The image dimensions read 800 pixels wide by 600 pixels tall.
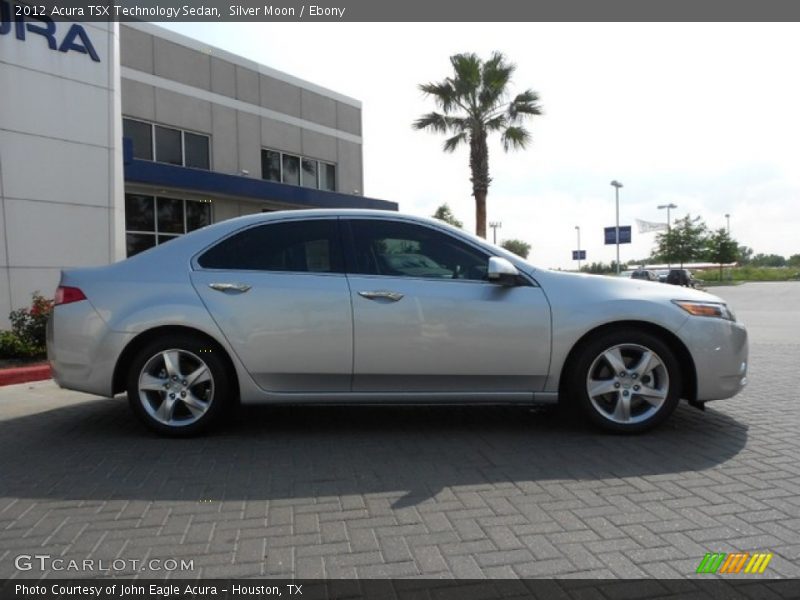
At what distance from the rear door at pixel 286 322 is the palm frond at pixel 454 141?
19.1 metres

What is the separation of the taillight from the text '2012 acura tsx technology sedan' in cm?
1

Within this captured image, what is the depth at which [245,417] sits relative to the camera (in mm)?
5168

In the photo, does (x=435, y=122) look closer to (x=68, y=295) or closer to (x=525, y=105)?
(x=525, y=105)

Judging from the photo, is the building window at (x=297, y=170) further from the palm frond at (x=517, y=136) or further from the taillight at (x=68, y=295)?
the taillight at (x=68, y=295)

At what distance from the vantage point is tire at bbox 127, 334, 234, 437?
172 inches

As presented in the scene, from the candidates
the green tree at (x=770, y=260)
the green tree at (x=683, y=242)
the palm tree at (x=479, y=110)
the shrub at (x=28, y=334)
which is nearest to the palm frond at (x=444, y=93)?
the palm tree at (x=479, y=110)

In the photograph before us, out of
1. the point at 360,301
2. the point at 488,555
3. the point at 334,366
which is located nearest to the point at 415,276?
the point at 360,301

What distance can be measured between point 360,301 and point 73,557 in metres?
2.30

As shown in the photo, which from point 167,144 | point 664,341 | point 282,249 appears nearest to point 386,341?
point 282,249

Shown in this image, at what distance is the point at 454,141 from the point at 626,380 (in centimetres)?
1941

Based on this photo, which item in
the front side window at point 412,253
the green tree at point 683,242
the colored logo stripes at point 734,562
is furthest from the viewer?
the green tree at point 683,242

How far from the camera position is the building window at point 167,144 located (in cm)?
1689

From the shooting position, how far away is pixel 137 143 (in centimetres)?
1692

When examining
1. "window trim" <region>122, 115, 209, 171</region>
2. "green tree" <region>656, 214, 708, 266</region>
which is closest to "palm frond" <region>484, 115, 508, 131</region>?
"window trim" <region>122, 115, 209, 171</region>
